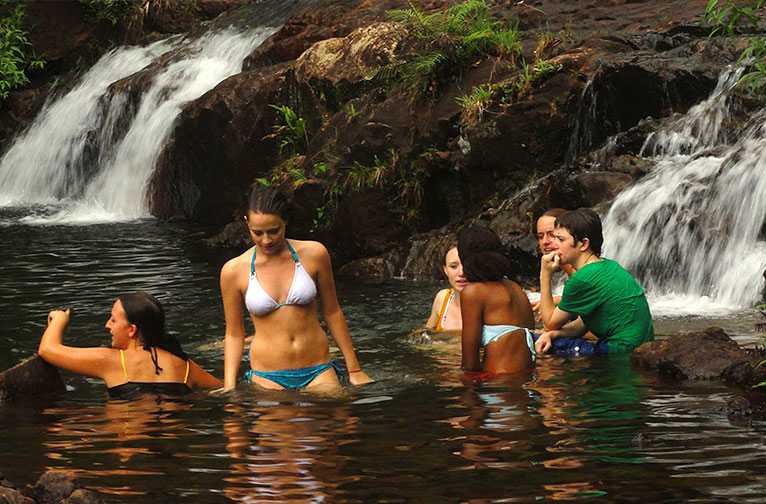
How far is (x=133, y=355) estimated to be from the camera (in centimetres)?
738

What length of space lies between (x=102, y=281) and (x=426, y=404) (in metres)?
7.88

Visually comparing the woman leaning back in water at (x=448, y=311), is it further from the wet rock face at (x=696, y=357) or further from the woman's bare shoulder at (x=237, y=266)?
the woman's bare shoulder at (x=237, y=266)

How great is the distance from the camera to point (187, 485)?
5.11 m

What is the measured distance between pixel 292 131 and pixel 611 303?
1050cm

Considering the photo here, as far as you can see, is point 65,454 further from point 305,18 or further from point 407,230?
point 305,18

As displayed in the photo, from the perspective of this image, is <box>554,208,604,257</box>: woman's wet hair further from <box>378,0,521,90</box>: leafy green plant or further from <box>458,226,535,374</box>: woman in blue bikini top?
<box>378,0,521,90</box>: leafy green plant

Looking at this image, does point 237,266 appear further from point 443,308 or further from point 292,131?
point 292,131

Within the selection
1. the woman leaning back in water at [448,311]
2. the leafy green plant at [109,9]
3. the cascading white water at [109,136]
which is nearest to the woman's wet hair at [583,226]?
the woman leaning back in water at [448,311]

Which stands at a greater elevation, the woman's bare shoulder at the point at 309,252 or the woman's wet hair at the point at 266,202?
the woman's wet hair at the point at 266,202

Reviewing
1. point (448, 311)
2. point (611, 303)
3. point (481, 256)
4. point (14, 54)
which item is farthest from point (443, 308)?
point (14, 54)

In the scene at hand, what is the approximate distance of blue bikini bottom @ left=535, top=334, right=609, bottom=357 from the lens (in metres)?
8.48

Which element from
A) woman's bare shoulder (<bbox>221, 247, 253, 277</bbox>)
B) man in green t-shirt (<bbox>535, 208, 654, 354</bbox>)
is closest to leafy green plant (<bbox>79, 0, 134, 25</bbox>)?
man in green t-shirt (<bbox>535, 208, 654, 354</bbox>)

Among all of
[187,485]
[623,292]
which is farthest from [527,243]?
[187,485]

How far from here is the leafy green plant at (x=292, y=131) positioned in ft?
58.7
